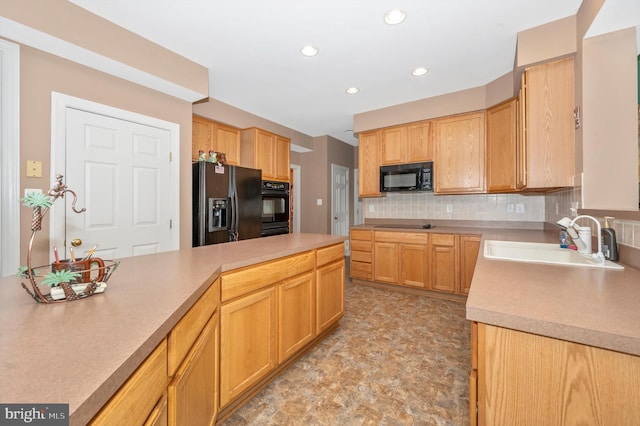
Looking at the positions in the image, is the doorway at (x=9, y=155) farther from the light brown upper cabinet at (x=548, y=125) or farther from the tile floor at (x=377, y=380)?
the light brown upper cabinet at (x=548, y=125)

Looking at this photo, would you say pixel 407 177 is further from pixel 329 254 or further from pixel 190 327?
pixel 190 327

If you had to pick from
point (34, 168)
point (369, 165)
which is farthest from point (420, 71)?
point (34, 168)

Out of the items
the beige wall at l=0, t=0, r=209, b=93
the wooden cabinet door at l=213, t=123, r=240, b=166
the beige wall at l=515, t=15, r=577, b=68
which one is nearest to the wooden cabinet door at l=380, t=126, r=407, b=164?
the beige wall at l=515, t=15, r=577, b=68

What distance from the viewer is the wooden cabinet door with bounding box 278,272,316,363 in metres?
1.73

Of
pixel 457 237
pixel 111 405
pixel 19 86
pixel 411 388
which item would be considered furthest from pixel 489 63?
pixel 19 86

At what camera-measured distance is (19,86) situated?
1.84 meters

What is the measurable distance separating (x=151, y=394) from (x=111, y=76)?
2.64 m

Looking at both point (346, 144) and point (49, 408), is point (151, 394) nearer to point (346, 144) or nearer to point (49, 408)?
point (49, 408)

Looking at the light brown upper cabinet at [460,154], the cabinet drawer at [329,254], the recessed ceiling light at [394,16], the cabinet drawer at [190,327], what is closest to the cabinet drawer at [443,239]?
the light brown upper cabinet at [460,154]

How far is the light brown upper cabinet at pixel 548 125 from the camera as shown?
2.06m

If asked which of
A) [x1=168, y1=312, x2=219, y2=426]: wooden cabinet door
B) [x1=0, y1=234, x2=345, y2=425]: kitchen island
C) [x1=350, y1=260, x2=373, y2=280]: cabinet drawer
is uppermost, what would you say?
[x1=0, y1=234, x2=345, y2=425]: kitchen island

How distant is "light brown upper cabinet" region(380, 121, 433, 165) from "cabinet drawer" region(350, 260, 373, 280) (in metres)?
1.49

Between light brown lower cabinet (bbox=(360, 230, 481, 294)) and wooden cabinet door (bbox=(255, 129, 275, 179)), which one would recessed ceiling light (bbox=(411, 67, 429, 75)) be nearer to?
light brown lower cabinet (bbox=(360, 230, 481, 294))

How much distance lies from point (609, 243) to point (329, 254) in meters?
1.62
